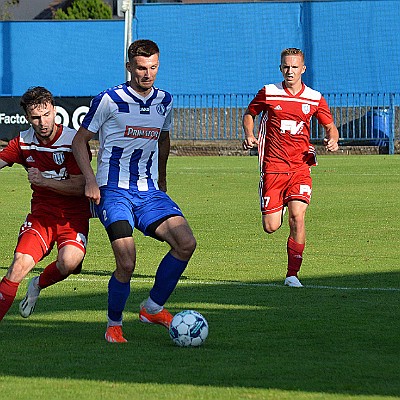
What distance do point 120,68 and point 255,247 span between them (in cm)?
2592

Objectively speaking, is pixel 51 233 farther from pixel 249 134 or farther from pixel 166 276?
pixel 249 134

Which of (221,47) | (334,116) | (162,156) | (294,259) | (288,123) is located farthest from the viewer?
(221,47)

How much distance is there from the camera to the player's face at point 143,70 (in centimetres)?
731

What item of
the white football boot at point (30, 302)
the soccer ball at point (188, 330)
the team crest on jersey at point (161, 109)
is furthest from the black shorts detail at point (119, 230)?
the white football boot at point (30, 302)

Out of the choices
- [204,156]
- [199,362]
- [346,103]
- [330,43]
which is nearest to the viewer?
[199,362]

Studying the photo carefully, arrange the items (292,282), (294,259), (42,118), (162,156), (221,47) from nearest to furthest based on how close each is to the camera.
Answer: (42,118), (162,156), (292,282), (294,259), (221,47)

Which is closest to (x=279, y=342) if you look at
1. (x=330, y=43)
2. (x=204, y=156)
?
(x=204, y=156)

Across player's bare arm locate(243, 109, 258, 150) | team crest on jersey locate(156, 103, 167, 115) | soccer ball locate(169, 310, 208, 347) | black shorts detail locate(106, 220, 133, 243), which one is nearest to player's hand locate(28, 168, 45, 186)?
black shorts detail locate(106, 220, 133, 243)

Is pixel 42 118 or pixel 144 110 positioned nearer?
pixel 42 118

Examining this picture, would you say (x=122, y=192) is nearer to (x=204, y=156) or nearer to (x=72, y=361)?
(x=72, y=361)

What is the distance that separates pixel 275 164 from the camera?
1022 cm

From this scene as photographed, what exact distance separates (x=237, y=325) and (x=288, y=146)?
9.64 feet

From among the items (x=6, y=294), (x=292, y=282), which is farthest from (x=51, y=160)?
(x=292, y=282)

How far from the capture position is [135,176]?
7555 millimetres
